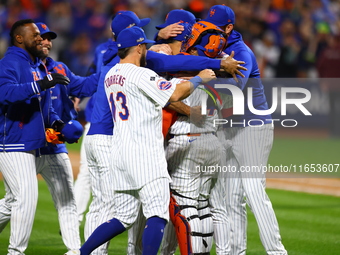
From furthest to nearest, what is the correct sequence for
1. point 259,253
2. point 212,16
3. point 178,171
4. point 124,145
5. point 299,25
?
point 299,25
point 259,253
point 212,16
point 178,171
point 124,145

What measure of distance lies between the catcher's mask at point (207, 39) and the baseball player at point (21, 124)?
3.77 feet

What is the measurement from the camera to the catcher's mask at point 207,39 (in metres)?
4.88

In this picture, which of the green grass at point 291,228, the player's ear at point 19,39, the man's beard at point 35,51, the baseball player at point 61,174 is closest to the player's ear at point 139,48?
the baseball player at point 61,174

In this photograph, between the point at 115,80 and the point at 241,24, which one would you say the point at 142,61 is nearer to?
the point at 115,80

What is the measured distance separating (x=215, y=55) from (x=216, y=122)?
565mm

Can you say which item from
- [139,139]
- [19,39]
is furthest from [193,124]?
[19,39]

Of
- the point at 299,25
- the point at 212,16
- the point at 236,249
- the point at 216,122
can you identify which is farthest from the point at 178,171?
the point at 299,25

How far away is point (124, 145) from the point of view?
14.8 feet

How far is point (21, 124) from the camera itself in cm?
523

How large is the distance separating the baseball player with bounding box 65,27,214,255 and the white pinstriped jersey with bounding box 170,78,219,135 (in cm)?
35

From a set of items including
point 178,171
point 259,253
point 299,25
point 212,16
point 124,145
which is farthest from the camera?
point 299,25

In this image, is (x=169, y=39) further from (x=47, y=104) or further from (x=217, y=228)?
(x=217, y=228)

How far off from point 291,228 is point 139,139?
145 inches

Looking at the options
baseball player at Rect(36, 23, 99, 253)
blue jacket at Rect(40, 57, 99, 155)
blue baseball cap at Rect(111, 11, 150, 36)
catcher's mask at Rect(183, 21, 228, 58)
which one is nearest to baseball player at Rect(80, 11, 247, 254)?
blue baseball cap at Rect(111, 11, 150, 36)
